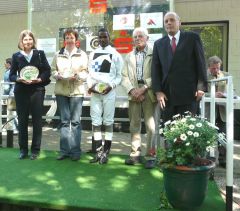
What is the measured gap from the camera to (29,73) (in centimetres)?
495

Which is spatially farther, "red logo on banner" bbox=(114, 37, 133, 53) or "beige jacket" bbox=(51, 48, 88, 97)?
"red logo on banner" bbox=(114, 37, 133, 53)

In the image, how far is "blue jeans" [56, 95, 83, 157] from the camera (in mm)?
5035

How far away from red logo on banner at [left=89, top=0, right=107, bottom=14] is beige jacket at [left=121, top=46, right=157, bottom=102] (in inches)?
85.7

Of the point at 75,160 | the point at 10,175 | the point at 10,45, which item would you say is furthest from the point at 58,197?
the point at 10,45

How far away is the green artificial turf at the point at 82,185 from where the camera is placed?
136 inches

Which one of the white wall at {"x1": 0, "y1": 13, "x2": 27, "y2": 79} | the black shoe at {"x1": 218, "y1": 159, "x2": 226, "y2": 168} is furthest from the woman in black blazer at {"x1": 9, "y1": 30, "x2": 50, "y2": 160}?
the white wall at {"x1": 0, "y1": 13, "x2": 27, "y2": 79}

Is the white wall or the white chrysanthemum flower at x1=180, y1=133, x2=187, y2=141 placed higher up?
the white wall

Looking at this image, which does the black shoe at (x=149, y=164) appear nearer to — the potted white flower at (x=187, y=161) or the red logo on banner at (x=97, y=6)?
the potted white flower at (x=187, y=161)

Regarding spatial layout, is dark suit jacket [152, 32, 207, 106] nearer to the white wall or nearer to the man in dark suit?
the man in dark suit

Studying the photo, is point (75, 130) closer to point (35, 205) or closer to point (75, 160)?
point (75, 160)

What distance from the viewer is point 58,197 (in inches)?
141

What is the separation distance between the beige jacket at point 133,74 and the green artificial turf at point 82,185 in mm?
1011

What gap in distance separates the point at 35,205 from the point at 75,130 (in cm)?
172

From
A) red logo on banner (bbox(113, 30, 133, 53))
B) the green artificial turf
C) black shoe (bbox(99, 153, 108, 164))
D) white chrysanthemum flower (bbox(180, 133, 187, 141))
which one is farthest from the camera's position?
red logo on banner (bbox(113, 30, 133, 53))
